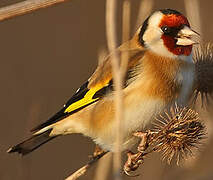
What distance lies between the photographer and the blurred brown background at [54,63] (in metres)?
5.98

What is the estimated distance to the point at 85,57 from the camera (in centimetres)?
679

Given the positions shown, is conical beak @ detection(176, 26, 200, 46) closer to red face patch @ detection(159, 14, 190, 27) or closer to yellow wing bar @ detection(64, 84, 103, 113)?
red face patch @ detection(159, 14, 190, 27)

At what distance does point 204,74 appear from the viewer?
141 inches

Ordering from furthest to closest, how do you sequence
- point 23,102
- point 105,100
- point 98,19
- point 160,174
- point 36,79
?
point 98,19
point 36,79
point 23,102
point 160,174
point 105,100

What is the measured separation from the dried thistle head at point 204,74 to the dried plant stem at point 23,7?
1318 millimetres

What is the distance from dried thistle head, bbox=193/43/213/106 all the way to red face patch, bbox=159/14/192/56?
0.45ft

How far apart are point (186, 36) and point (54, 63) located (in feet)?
10.4

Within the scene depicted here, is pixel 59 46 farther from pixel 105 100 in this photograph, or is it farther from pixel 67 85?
pixel 105 100

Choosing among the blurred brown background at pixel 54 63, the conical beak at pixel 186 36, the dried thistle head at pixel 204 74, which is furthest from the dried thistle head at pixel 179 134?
the blurred brown background at pixel 54 63

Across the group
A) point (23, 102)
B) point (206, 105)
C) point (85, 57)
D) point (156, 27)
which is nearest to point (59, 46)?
point (85, 57)

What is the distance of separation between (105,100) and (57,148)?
7.87ft

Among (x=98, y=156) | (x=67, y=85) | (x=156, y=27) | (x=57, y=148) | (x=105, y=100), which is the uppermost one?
(x=156, y=27)

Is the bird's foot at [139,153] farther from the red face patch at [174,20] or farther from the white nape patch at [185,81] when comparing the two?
the red face patch at [174,20]

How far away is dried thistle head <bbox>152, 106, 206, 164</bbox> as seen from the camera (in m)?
3.19
